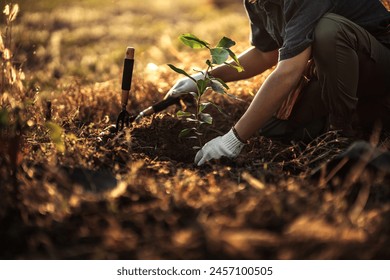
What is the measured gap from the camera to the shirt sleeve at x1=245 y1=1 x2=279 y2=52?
2570mm

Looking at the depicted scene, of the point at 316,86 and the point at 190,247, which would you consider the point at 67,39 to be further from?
the point at 190,247

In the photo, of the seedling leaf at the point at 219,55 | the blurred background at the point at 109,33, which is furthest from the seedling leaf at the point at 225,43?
the blurred background at the point at 109,33

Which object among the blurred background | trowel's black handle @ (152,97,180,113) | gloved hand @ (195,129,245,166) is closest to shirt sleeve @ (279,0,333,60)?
gloved hand @ (195,129,245,166)

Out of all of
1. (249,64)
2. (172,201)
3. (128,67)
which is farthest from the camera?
(249,64)

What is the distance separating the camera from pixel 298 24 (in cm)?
219

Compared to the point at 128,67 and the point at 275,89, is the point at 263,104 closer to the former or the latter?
the point at 275,89

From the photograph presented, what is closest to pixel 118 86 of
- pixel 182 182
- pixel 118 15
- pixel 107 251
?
pixel 182 182

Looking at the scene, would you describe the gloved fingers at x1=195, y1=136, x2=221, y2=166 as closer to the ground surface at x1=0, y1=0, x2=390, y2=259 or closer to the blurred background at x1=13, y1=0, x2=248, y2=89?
the ground surface at x1=0, y1=0, x2=390, y2=259

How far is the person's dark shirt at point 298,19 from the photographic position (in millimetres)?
2182

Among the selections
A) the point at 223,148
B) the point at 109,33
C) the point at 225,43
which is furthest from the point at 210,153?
the point at 109,33

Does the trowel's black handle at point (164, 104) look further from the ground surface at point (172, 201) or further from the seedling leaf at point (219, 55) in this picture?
the seedling leaf at point (219, 55)

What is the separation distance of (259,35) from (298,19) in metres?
0.43

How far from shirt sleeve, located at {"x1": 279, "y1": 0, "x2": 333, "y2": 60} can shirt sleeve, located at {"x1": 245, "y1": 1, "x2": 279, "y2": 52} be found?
13.6 inches

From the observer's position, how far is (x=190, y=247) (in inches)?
56.5
